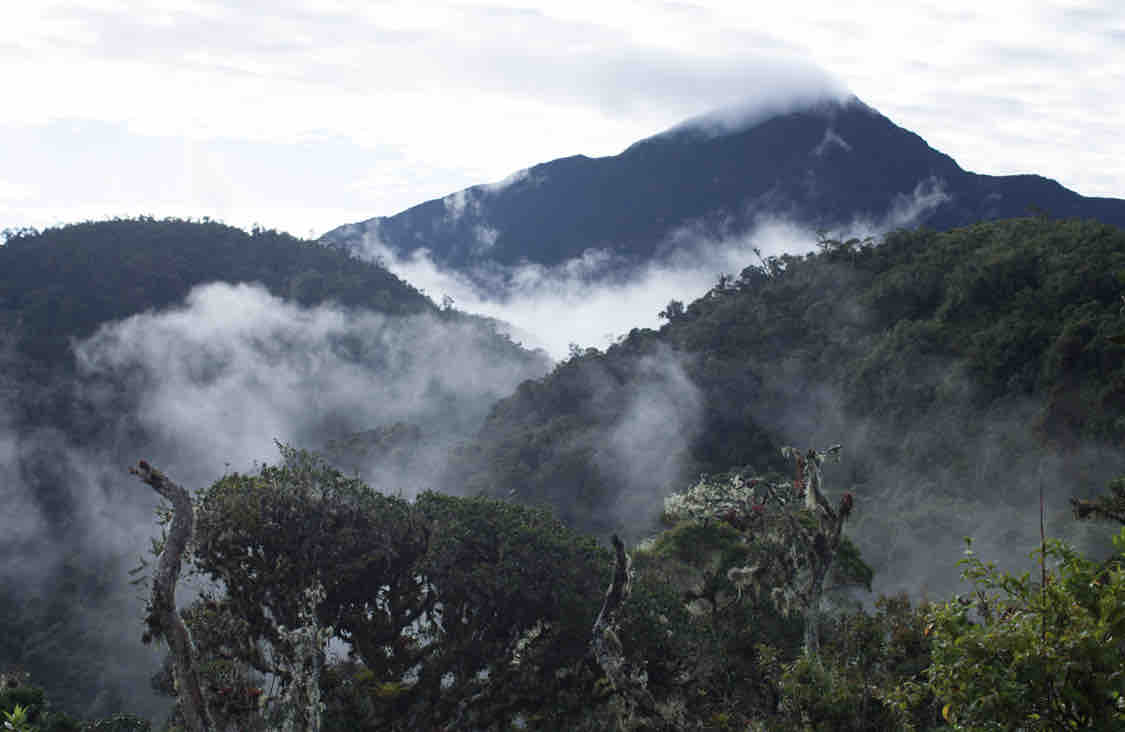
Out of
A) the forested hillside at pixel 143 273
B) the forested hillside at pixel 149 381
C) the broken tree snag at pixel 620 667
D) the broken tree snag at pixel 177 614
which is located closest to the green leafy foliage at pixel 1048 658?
the broken tree snag at pixel 620 667

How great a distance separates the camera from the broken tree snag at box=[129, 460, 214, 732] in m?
8.75

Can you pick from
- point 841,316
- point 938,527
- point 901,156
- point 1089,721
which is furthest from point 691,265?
point 1089,721

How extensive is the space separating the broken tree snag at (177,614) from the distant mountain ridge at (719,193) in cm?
9827

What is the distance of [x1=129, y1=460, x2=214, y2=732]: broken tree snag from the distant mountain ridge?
322ft

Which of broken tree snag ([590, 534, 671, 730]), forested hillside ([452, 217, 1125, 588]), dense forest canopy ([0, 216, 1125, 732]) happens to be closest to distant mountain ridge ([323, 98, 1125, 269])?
forested hillside ([452, 217, 1125, 588])

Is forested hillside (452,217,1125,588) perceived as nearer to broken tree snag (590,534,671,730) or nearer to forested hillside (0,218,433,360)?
broken tree snag (590,534,671,730)

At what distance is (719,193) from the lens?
4808 inches

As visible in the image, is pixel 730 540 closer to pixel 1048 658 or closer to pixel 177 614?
pixel 177 614

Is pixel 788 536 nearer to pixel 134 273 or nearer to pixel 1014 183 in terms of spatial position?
pixel 134 273

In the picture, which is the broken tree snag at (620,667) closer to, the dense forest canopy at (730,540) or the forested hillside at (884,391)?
the dense forest canopy at (730,540)

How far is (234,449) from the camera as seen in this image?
72.6m

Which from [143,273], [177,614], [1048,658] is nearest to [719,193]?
[143,273]

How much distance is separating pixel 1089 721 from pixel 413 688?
12.9 m

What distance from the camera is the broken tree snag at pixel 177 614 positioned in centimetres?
875
